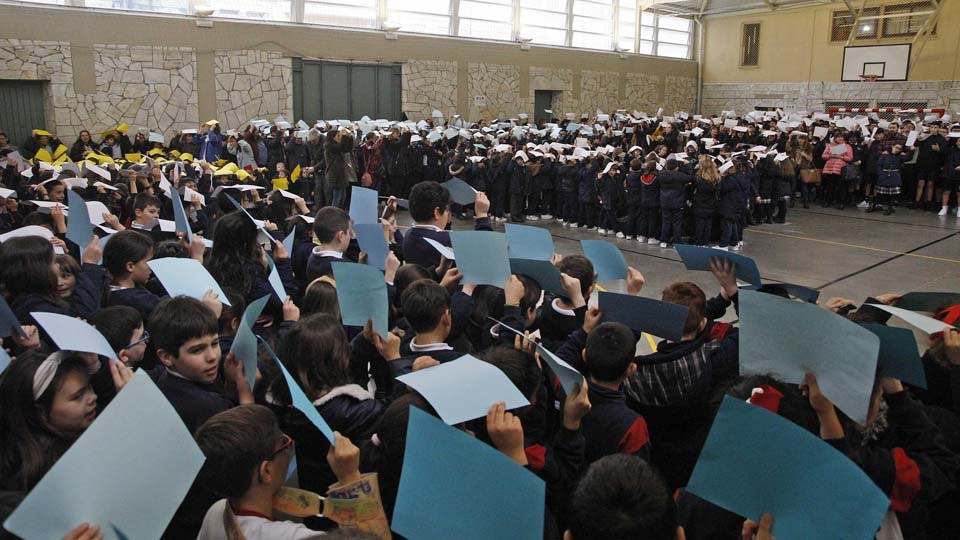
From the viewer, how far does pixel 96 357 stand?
2102mm

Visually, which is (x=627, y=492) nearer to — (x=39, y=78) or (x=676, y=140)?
(x=676, y=140)

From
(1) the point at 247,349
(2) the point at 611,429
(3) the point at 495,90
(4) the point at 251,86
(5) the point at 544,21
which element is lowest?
(2) the point at 611,429

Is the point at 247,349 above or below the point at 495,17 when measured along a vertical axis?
below

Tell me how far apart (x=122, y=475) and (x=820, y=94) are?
2592 centimetres

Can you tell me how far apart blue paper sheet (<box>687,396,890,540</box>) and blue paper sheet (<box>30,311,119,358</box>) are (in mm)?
1674

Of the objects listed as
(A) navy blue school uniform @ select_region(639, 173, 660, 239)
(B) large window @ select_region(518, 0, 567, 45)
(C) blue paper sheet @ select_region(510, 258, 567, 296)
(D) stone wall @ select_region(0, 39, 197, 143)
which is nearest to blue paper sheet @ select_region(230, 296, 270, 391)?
(C) blue paper sheet @ select_region(510, 258, 567, 296)

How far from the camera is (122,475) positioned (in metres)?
1.22

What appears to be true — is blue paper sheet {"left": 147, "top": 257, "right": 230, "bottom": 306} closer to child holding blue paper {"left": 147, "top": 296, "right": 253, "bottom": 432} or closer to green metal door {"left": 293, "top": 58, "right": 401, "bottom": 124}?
child holding blue paper {"left": 147, "top": 296, "right": 253, "bottom": 432}

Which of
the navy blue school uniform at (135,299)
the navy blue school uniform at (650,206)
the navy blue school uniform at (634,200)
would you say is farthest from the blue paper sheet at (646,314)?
the navy blue school uniform at (634,200)

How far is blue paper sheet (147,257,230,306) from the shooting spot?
272cm

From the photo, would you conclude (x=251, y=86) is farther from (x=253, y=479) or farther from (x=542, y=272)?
(x=253, y=479)

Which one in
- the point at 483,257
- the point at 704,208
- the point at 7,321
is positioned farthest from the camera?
the point at 704,208

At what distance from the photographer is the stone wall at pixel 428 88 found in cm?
1983

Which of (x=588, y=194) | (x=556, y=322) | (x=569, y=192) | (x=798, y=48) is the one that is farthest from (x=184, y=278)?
(x=798, y=48)
